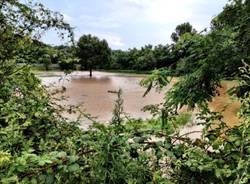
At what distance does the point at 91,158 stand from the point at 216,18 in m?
2.08

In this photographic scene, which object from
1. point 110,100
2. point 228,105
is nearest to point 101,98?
point 110,100

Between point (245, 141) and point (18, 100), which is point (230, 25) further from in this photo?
point (245, 141)

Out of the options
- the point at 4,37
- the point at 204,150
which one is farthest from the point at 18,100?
the point at 204,150

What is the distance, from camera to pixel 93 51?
54.2 meters

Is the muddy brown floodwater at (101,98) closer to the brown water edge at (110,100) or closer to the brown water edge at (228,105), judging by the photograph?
the brown water edge at (110,100)

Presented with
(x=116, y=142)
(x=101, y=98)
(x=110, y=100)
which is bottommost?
(x=101, y=98)

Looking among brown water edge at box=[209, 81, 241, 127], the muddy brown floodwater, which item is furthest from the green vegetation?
the muddy brown floodwater

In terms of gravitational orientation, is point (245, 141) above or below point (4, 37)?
below

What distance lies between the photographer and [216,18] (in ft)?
9.51

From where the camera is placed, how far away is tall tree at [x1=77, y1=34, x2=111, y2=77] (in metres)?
53.4

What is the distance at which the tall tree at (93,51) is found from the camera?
53362mm

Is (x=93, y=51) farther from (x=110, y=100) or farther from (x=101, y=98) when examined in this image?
(x=110, y=100)

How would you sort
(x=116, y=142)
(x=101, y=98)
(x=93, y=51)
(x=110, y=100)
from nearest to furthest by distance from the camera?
(x=116, y=142) → (x=110, y=100) → (x=101, y=98) → (x=93, y=51)

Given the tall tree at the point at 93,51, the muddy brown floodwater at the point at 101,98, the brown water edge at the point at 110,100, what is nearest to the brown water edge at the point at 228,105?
the brown water edge at the point at 110,100
